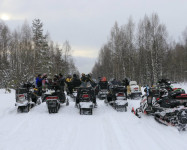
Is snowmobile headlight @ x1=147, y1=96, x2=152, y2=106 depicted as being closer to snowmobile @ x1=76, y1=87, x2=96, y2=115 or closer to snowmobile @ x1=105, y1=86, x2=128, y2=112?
snowmobile @ x1=105, y1=86, x2=128, y2=112

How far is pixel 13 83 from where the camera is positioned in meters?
17.6

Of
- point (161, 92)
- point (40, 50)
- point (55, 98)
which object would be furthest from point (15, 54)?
point (161, 92)

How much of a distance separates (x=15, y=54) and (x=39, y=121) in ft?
99.2

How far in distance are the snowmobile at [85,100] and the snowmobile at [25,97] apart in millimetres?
2184

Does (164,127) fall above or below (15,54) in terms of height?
below

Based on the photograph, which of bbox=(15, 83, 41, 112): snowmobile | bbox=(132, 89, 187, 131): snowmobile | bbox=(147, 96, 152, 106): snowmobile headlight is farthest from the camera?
bbox=(15, 83, 41, 112): snowmobile

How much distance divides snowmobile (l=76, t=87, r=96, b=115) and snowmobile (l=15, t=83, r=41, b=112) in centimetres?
218

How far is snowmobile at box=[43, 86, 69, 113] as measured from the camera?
7.99 m

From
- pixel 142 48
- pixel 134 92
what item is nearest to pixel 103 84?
pixel 134 92

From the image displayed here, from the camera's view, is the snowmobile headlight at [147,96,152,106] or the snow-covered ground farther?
the snowmobile headlight at [147,96,152,106]

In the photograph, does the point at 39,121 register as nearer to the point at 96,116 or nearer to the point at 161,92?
the point at 96,116

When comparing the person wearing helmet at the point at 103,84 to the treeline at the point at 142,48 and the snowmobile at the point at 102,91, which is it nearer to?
Answer: the snowmobile at the point at 102,91

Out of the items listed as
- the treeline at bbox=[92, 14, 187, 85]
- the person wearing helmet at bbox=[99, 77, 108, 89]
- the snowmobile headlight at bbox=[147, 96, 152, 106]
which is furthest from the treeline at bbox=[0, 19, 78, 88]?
the snowmobile headlight at bbox=[147, 96, 152, 106]

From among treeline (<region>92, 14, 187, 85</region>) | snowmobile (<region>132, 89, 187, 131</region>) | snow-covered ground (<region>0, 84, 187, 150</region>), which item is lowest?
snow-covered ground (<region>0, 84, 187, 150</region>)
